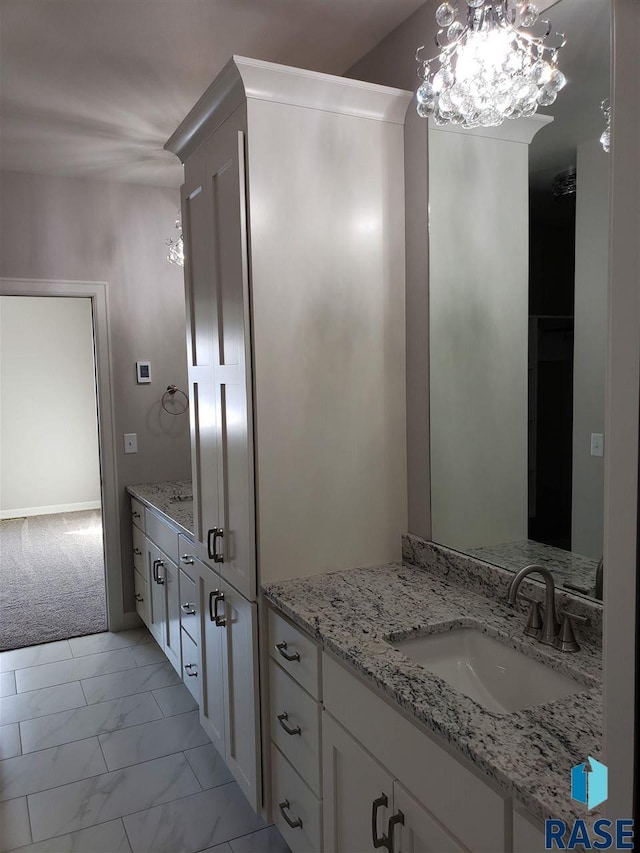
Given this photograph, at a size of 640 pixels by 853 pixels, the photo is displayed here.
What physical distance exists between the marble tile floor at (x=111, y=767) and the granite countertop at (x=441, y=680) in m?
0.96

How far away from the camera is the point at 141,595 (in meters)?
3.89

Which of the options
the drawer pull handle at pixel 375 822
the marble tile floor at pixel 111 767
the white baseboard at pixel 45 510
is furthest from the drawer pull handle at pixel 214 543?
the white baseboard at pixel 45 510

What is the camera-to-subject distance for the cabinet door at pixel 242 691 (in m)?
2.10

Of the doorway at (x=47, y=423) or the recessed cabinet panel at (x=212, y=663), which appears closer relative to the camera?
the recessed cabinet panel at (x=212, y=663)

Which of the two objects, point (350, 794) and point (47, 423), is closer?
point (350, 794)

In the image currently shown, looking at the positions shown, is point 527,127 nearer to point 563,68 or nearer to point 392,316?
point 563,68

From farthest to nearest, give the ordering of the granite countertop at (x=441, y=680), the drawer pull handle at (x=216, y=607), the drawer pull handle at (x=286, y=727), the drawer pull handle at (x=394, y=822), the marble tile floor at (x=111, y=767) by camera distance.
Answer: the drawer pull handle at (x=216, y=607), the marble tile floor at (x=111, y=767), the drawer pull handle at (x=286, y=727), the drawer pull handle at (x=394, y=822), the granite countertop at (x=441, y=680)

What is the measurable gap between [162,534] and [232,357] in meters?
1.45

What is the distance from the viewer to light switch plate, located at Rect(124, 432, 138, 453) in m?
4.00

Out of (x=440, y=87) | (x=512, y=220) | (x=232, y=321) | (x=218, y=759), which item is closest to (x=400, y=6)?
(x=440, y=87)

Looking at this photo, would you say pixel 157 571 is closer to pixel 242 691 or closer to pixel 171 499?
pixel 171 499

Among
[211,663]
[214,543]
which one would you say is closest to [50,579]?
[211,663]

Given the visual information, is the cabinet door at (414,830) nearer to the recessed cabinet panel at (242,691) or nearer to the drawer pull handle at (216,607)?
the recessed cabinet panel at (242,691)

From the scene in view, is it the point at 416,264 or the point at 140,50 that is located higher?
the point at 140,50
